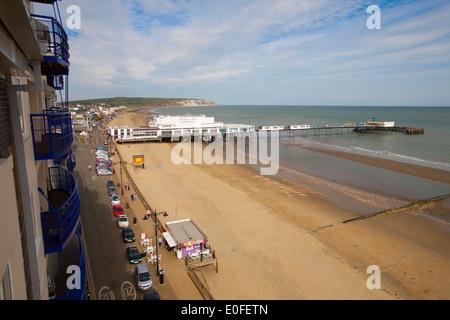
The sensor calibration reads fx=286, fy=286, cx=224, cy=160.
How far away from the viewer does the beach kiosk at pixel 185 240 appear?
15727mm

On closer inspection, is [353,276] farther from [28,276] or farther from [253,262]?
[28,276]

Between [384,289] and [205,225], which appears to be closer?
[384,289]

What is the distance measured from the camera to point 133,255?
604 inches

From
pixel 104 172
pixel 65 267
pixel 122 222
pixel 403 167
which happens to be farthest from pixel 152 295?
pixel 403 167

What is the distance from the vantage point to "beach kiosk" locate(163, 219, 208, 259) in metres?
15.7

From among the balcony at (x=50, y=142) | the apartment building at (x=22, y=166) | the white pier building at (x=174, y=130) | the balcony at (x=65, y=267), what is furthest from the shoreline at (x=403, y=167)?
the apartment building at (x=22, y=166)

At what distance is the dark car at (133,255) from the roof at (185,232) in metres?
2.09

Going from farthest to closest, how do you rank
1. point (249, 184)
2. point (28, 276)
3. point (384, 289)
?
point (249, 184)
point (384, 289)
point (28, 276)

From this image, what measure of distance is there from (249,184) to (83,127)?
2214 inches

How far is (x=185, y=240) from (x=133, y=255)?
9.32ft

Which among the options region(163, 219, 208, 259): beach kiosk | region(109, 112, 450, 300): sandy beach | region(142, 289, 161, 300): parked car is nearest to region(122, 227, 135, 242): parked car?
region(163, 219, 208, 259): beach kiosk
